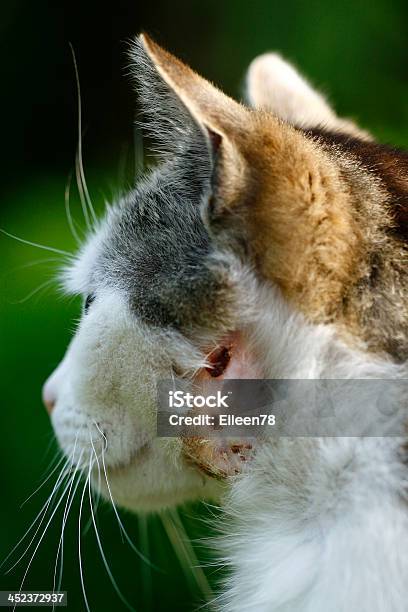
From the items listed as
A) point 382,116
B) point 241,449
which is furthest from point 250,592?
point 382,116

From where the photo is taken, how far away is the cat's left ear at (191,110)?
30.6 inches

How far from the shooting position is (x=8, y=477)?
1.97m

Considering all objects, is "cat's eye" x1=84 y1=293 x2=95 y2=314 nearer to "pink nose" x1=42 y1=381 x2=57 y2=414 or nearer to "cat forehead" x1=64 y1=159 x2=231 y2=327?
"cat forehead" x1=64 y1=159 x2=231 y2=327

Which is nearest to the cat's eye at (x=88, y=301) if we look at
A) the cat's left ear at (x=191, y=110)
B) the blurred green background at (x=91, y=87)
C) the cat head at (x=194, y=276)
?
the cat head at (x=194, y=276)

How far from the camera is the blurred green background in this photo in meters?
1.99

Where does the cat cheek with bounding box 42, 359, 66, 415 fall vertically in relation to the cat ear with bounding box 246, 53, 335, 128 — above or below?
below

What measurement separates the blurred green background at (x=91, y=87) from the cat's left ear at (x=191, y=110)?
3.50ft

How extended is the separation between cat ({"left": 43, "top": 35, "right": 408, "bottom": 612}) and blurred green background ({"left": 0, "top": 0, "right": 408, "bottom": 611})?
3.19ft

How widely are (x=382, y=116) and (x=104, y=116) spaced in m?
0.77

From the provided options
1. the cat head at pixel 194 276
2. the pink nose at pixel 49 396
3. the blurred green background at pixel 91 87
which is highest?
the blurred green background at pixel 91 87

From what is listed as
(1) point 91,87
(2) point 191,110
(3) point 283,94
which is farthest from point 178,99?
(1) point 91,87

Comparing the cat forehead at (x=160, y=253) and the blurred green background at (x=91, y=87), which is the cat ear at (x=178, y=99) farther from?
the blurred green background at (x=91, y=87)

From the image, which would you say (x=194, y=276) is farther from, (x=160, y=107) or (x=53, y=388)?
(x=53, y=388)

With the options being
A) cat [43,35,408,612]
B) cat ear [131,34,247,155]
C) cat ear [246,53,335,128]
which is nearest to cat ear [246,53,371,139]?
cat ear [246,53,335,128]
